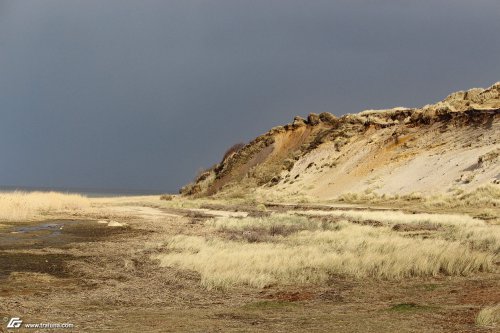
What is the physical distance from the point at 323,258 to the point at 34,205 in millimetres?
25075

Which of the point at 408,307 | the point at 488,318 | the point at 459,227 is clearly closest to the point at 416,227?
the point at 459,227

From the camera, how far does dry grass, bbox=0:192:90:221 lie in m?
30.3

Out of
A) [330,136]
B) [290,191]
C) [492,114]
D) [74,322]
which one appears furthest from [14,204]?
[330,136]

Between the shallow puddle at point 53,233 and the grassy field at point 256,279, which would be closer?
the grassy field at point 256,279

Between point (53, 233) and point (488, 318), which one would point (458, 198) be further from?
point (488, 318)

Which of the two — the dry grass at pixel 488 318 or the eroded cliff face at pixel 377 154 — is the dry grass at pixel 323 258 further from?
the eroded cliff face at pixel 377 154

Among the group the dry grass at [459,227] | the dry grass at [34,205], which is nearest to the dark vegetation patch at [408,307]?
the dry grass at [459,227]

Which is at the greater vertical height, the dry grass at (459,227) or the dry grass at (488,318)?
the dry grass at (488,318)
